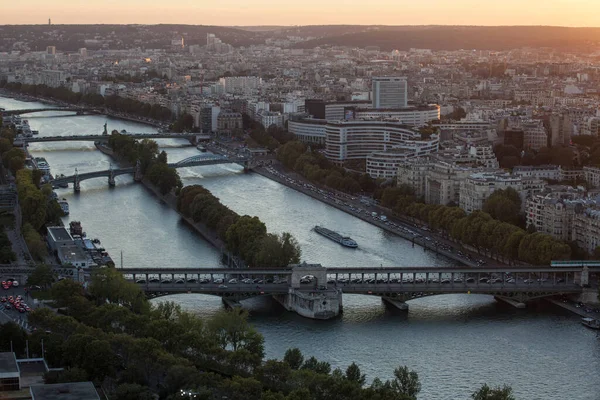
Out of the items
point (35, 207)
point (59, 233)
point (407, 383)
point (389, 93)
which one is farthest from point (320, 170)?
point (407, 383)

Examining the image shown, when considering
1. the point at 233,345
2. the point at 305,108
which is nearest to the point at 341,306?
the point at 233,345

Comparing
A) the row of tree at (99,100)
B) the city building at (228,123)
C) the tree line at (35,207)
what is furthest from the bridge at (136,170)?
the row of tree at (99,100)

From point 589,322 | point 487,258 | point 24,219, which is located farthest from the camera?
point 24,219

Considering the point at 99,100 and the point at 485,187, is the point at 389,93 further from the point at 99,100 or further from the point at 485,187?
the point at 485,187

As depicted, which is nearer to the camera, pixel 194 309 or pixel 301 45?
pixel 194 309

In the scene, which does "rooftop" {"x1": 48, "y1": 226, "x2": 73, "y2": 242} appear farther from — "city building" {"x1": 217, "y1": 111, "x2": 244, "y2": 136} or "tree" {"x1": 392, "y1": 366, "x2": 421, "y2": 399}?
"city building" {"x1": 217, "y1": 111, "x2": 244, "y2": 136}

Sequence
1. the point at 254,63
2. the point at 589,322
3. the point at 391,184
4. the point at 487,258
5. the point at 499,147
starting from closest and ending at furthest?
1. the point at 589,322
2. the point at 487,258
3. the point at 391,184
4. the point at 499,147
5. the point at 254,63

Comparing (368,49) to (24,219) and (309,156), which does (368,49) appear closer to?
(309,156)
